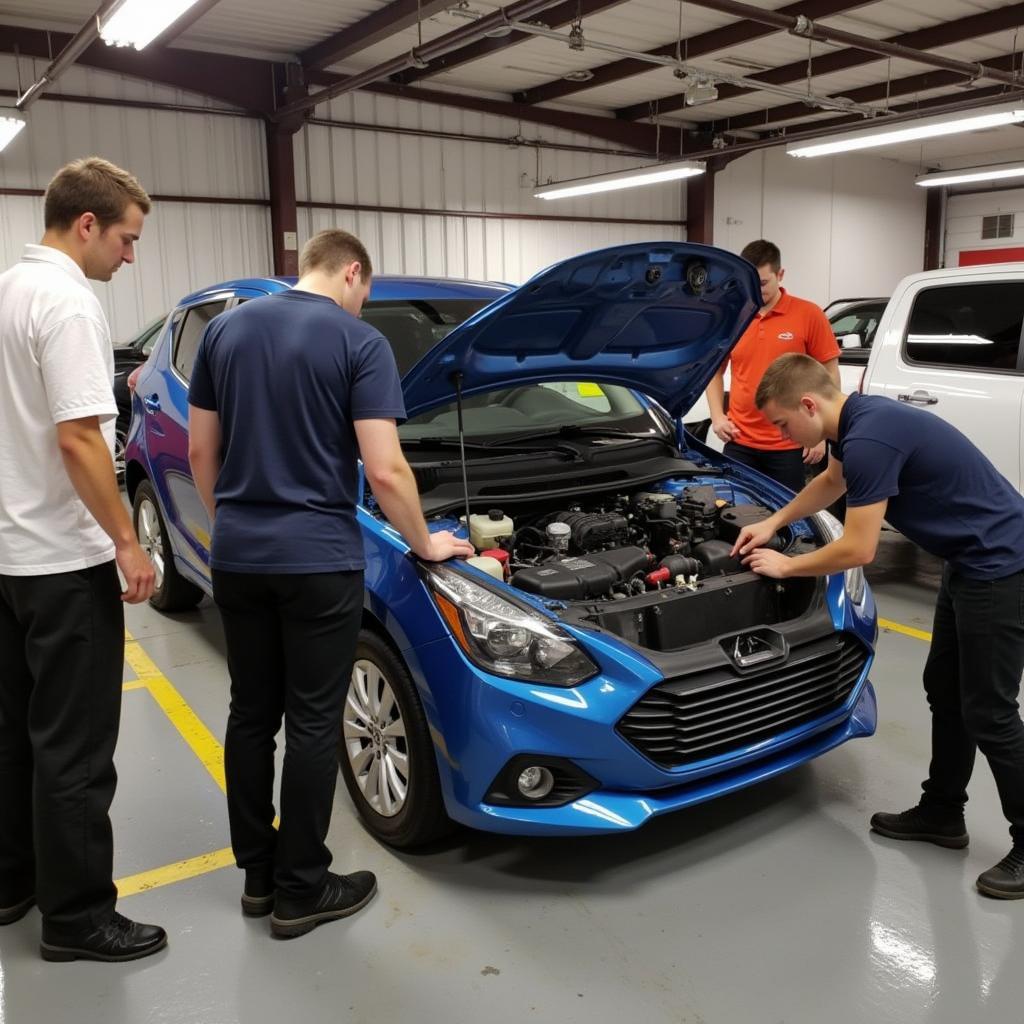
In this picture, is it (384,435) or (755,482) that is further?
(755,482)

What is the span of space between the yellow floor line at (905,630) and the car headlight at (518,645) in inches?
113

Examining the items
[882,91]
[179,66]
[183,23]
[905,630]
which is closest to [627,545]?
[905,630]

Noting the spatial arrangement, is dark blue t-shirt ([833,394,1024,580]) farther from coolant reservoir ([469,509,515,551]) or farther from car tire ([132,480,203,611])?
car tire ([132,480,203,611])

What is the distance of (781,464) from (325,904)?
3.00m

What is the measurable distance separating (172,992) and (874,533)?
2094 mm

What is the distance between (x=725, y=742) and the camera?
8.55ft

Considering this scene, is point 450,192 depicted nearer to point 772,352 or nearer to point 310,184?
point 310,184

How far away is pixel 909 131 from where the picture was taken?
32.6 ft

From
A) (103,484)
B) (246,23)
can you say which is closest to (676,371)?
(103,484)

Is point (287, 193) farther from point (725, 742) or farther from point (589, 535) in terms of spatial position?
point (725, 742)

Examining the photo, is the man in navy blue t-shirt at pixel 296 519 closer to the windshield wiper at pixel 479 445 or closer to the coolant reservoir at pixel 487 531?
the coolant reservoir at pixel 487 531

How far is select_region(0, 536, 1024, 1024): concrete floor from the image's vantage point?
2213 mm

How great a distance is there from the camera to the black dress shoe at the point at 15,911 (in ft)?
8.27

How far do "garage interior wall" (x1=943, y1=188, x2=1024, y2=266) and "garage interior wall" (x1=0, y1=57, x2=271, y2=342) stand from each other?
14.7m
